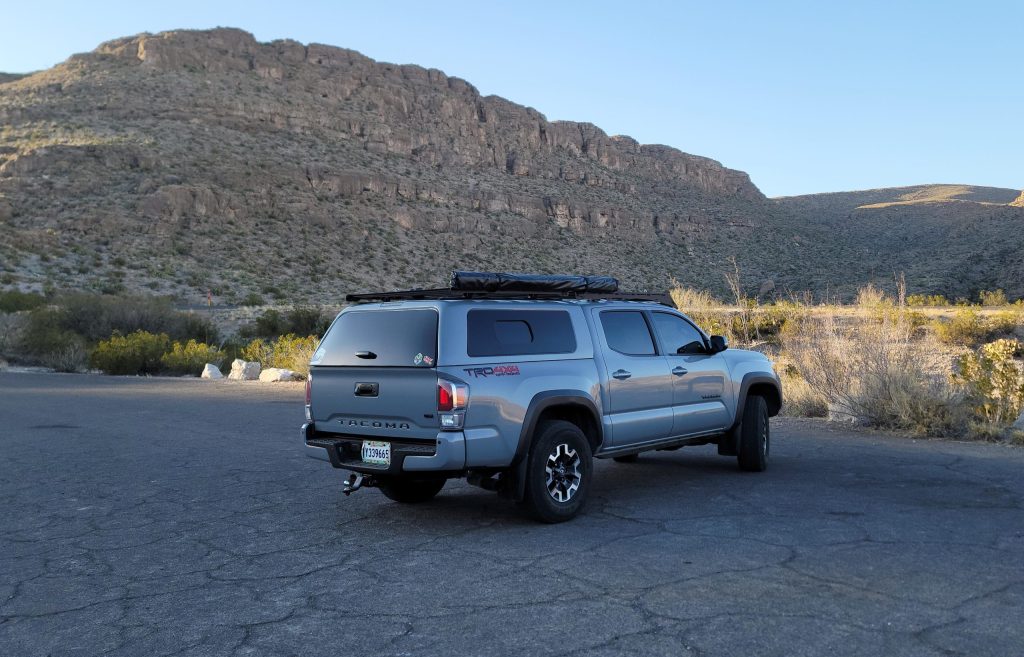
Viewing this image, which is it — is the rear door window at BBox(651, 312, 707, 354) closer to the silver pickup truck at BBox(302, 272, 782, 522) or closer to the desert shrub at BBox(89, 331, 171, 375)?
the silver pickup truck at BBox(302, 272, 782, 522)

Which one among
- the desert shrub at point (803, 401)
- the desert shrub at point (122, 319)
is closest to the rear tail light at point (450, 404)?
the desert shrub at point (803, 401)

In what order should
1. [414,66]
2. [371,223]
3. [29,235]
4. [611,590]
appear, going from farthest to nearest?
[414,66], [371,223], [29,235], [611,590]

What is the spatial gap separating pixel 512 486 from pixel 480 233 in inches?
2795

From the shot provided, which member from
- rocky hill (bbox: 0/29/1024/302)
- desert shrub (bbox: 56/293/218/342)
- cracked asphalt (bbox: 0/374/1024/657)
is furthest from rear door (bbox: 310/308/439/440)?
rocky hill (bbox: 0/29/1024/302)

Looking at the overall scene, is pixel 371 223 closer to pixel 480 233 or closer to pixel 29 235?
pixel 480 233

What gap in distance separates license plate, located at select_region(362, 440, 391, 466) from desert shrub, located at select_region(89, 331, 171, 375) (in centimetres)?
2222

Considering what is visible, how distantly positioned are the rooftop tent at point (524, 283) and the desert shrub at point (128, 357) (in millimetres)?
22069

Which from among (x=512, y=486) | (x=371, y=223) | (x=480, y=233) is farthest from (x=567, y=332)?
(x=480, y=233)

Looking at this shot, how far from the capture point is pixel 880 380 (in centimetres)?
1281

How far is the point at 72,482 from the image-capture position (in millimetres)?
9383

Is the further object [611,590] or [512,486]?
[512,486]

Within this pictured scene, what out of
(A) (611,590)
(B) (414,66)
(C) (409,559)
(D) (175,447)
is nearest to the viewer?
(A) (611,590)

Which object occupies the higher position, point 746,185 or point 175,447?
point 746,185

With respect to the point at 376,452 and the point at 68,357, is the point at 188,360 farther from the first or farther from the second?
the point at 376,452
